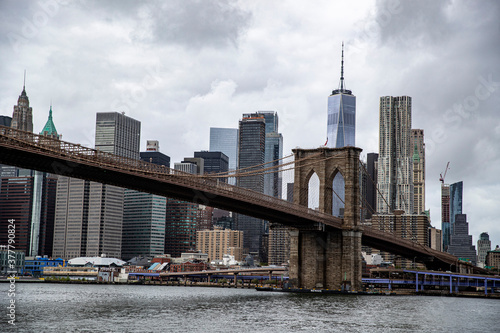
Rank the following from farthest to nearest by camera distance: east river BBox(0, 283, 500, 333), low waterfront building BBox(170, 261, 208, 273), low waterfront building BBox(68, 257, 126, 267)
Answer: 1. low waterfront building BBox(68, 257, 126, 267)
2. low waterfront building BBox(170, 261, 208, 273)
3. east river BBox(0, 283, 500, 333)

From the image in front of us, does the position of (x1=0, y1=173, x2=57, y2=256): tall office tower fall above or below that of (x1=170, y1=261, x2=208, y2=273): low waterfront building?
above

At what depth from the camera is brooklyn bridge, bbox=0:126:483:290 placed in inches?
1901

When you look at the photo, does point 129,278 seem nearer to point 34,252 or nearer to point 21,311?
point 34,252

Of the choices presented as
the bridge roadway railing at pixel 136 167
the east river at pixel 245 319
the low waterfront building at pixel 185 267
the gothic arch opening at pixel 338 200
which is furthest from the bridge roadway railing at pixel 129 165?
the low waterfront building at pixel 185 267

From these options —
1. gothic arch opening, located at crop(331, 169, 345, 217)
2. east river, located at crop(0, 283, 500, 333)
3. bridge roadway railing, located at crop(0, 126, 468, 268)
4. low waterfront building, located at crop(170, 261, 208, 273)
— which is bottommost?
low waterfront building, located at crop(170, 261, 208, 273)

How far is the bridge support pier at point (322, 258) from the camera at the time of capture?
68.5 meters

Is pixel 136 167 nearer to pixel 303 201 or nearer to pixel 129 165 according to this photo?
pixel 129 165

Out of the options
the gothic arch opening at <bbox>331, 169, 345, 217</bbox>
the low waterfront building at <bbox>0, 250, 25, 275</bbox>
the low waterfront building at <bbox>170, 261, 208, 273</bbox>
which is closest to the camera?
the gothic arch opening at <bbox>331, 169, 345, 217</bbox>

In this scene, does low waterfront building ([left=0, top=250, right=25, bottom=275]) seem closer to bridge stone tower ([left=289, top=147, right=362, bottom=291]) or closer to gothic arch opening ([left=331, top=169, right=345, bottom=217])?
gothic arch opening ([left=331, top=169, right=345, bottom=217])

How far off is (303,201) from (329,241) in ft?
16.9

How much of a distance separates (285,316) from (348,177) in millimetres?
32436

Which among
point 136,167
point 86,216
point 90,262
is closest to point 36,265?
point 90,262

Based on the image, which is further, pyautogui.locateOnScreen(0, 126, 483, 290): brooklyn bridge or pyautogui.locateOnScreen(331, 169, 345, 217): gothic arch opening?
pyautogui.locateOnScreen(331, 169, 345, 217): gothic arch opening

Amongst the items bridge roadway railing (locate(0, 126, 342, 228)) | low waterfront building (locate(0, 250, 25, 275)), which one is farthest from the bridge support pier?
low waterfront building (locate(0, 250, 25, 275))
